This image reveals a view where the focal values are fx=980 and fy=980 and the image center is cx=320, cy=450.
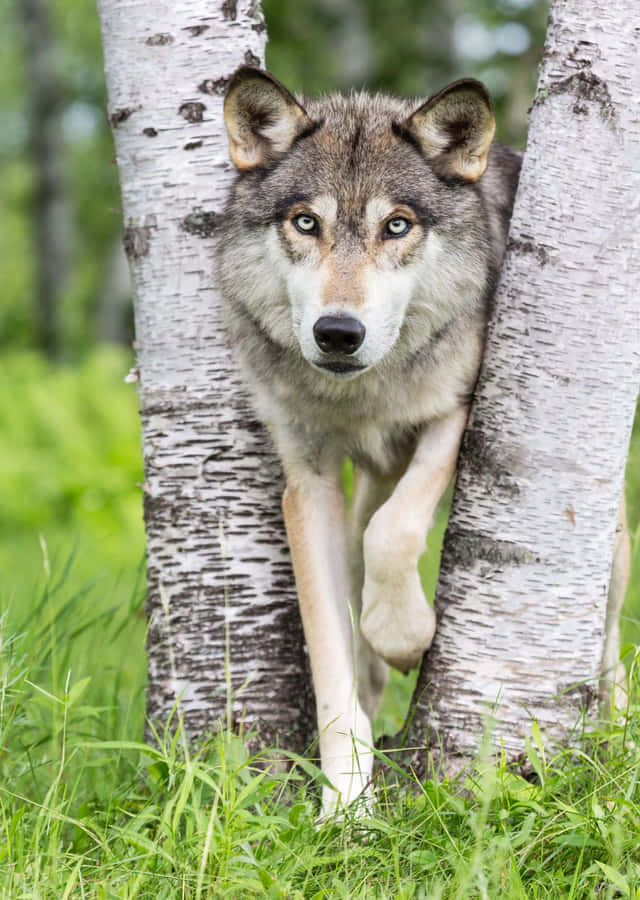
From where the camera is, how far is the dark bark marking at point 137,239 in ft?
10.2

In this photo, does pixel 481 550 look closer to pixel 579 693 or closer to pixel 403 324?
pixel 579 693

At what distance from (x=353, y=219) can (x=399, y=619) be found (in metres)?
1.15

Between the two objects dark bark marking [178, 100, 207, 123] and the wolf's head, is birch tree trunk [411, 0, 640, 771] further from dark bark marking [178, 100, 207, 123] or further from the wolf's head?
dark bark marking [178, 100, 207, 123]

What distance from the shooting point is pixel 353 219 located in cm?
276

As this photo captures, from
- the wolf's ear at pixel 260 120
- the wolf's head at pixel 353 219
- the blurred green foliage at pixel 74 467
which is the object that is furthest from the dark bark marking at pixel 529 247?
the blurred green foliage at pixel 74 467

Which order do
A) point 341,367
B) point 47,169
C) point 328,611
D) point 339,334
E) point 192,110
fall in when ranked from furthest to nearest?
1. point 47,169
2. point 192,110
3. point 328,611
4. point 341,367
5. point 339,334

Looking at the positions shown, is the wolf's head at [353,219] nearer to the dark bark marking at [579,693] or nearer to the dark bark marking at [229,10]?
the dark bark marking at [229,10]

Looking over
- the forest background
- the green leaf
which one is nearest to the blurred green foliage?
the forest background

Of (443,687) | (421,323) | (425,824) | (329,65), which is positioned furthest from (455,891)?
(329,65)

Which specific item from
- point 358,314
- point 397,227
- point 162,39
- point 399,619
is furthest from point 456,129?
point 399,619

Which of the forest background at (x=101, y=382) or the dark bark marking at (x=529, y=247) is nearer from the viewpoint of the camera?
the dark bark marking at (x=529, y=247)

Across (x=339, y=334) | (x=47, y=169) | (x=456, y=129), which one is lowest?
(x=47, y=169)

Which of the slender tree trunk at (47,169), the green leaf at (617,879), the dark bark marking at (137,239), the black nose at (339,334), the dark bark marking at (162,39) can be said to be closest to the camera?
the green leaf at (617,879)

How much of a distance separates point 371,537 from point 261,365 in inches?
25.5
